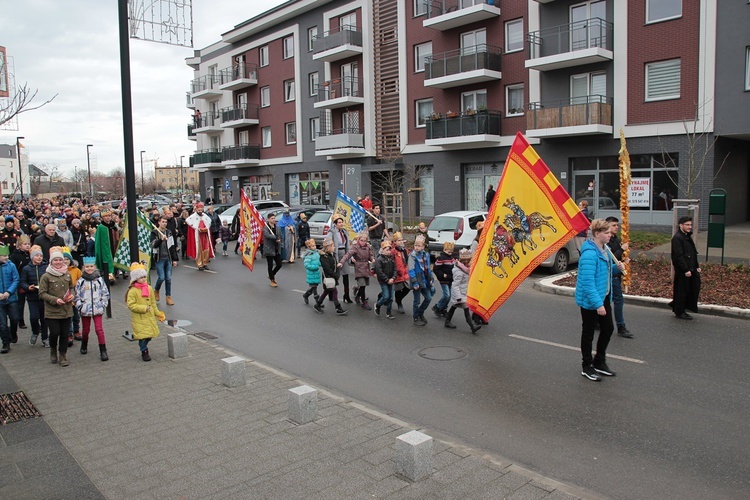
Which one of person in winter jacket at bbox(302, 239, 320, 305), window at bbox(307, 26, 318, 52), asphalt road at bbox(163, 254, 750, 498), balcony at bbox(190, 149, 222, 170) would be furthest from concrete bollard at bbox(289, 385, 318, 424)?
balcony at bbox(190, 149, 222, 170)

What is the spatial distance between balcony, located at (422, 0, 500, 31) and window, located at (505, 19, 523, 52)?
816 mm

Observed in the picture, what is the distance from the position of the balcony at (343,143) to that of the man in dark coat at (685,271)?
27515mm

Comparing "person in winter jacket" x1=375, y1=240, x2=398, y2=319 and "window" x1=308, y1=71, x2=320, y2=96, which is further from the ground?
"window" x1=308, y1=71, x2=320, y2=96

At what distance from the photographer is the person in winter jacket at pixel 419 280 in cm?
1069

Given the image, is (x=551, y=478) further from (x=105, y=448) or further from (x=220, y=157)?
(x=220, y=157)

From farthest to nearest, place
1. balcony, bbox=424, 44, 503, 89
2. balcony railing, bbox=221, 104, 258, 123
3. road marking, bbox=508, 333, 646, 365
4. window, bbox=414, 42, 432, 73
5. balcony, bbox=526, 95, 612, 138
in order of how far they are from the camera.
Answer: balcony railing, bbox=221, 104, 258, 123, window, bbox=414, 42, 432, 73, balcony, bbox=424, 44, 503, 89, balcony, bbox=526, 95, 612, 138, road marking, bbox=508, 333, 646, 365

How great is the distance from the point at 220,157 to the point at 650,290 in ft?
142

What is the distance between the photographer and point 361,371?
800 cm

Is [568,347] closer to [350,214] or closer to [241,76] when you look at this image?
[350,214]

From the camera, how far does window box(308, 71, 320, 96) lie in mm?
41094

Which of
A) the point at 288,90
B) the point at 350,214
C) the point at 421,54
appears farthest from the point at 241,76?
the point at 350,214

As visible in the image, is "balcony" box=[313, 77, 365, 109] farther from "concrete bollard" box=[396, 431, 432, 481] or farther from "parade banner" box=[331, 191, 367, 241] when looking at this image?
"concrete bollard" box=[396, 431, 432, 481]

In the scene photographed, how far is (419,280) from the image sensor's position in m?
10.7

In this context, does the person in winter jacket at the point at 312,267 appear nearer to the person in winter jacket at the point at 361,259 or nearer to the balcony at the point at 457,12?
the person in winter jacket at the point at 361,259
